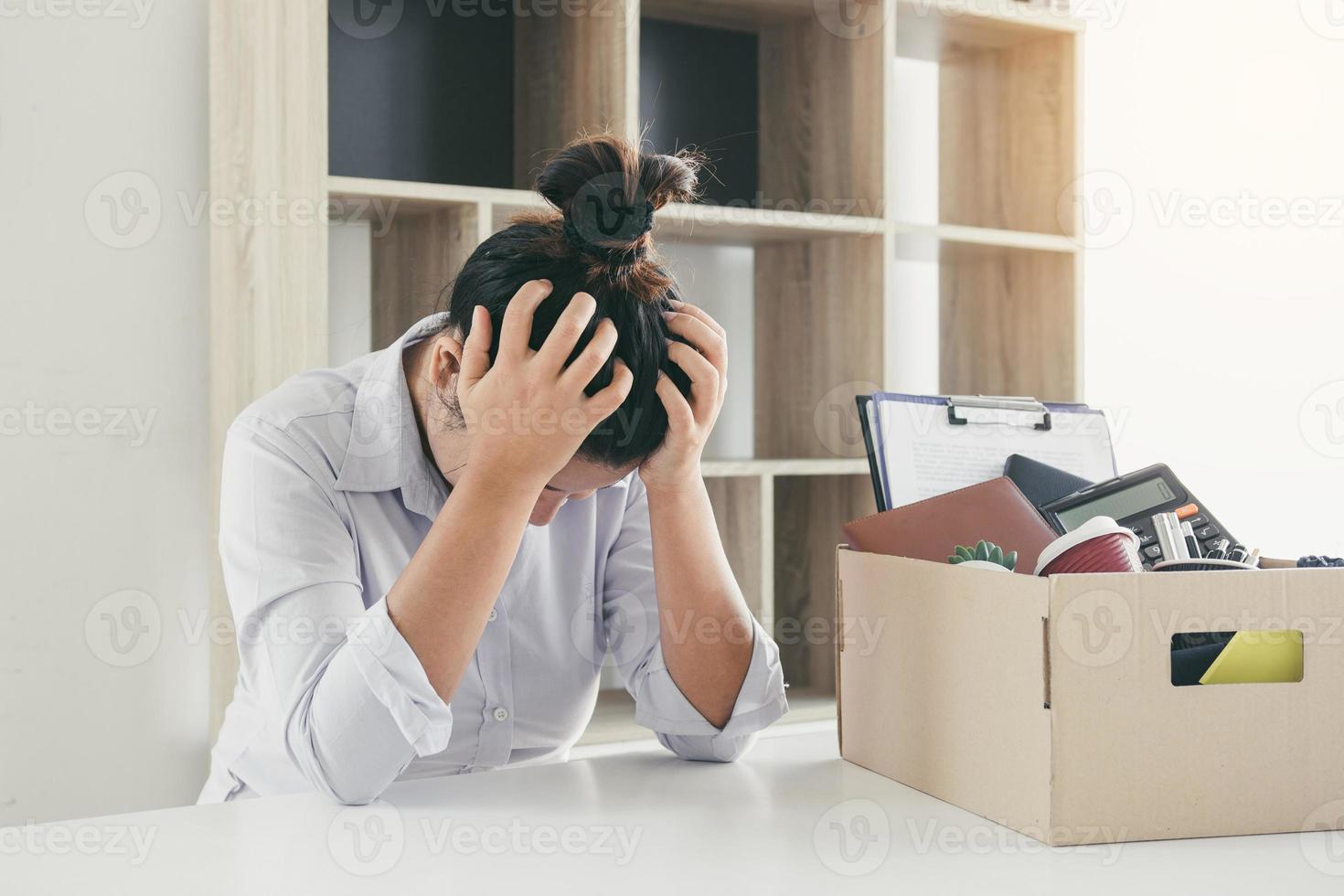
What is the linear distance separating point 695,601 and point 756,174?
123cm

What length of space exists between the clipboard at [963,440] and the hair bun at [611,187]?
0.87ft

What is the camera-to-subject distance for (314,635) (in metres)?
0.92

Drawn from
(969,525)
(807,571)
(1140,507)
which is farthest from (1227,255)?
(969,525)

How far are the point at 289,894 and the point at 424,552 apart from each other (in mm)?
300

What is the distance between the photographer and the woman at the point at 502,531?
34.7 inches

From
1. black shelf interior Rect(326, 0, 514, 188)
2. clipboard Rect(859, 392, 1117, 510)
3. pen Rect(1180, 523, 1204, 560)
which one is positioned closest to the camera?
pen Rect(1180, 523, 1204, 560)

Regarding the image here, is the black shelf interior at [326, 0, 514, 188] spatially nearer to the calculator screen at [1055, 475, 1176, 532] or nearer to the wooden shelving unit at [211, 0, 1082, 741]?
the wooden shelving unit at [211, 0, 1082, 741]

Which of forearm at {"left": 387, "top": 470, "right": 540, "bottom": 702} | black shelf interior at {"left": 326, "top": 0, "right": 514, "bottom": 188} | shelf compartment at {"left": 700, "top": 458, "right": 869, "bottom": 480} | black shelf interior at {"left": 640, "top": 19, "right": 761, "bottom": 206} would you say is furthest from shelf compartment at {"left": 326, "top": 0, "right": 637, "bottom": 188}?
forearm at {"left": 387, "top": 470, "right": 540, "bottom": 702}

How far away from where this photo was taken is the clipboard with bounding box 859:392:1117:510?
1.05 metres

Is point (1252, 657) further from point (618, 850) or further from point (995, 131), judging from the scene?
point (995, 131)

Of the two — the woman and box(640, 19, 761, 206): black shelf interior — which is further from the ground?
box(640, 19, 761, 206): black shelf interior

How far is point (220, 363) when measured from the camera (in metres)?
1.56

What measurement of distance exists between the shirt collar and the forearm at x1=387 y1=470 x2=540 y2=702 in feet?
0.64

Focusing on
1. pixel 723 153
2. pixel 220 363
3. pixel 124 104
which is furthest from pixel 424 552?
pixel 723 153
